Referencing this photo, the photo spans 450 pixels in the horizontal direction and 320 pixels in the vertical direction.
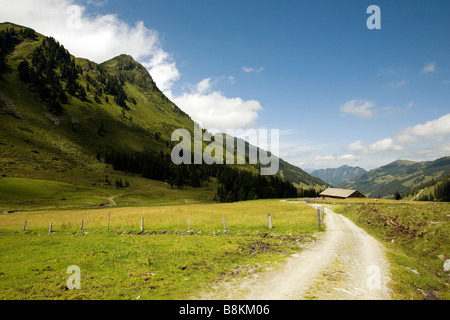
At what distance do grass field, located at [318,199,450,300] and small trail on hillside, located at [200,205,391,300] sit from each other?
0.79 meters

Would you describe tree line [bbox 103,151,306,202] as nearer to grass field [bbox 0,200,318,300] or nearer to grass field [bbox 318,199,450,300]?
grass field [bbox 318,199,450,300]

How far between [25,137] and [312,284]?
171 m

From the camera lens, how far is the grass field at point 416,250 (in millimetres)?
10352

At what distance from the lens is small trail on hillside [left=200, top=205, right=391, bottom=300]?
9219 millimetres

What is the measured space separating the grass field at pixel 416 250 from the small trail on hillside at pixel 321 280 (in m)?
0.79

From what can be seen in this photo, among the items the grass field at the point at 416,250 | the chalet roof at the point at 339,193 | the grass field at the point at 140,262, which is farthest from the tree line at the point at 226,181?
the grass field at the point at 140,262

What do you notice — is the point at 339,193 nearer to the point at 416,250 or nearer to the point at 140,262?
the point at 416,250

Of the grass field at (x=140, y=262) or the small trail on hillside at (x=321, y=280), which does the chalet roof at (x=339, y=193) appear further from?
the small trail on hillside at (x=321, y=280)

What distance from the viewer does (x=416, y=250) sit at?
16719mm

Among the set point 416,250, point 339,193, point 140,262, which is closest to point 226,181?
point 339,193

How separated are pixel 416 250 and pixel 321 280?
11549 mm

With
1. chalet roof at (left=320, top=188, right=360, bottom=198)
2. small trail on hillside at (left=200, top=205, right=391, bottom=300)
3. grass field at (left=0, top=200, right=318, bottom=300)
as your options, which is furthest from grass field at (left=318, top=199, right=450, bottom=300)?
chalet roof at (left=320, top=188, right=360, bottom=198)
